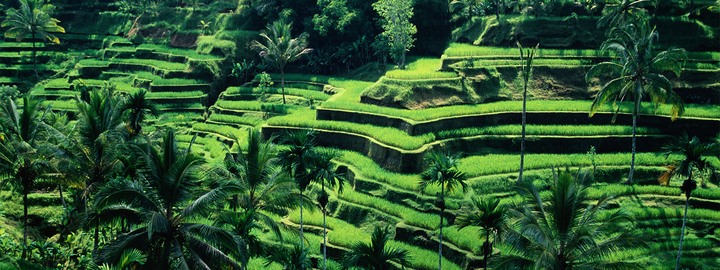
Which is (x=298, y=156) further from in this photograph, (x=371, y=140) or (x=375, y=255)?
(x=371, y=140)

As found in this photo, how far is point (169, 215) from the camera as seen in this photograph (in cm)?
1425

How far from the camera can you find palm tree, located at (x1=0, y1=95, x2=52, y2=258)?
18.3 meters

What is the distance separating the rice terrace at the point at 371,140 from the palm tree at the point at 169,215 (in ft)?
0.18

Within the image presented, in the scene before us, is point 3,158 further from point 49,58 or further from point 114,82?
point 49,58

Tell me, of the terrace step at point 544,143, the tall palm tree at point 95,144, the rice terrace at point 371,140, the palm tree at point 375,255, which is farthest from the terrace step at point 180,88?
the palm tree at point 375,255

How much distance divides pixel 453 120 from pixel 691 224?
34.3ft

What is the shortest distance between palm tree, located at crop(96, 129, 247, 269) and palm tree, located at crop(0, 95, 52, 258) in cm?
617

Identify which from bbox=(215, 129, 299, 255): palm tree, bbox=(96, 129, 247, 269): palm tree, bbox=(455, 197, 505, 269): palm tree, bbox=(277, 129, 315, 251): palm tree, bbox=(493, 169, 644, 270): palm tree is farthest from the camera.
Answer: bbox=(215, 129, 299, 255): palm tree

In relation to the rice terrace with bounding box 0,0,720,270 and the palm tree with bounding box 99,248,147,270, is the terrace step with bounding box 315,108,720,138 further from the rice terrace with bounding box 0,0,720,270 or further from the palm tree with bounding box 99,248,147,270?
the palm tree with bounding box 99,248,147,270

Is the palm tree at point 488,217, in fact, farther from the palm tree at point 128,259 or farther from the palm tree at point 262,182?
the palm tree at point 128,259

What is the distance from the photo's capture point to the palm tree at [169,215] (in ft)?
44.9

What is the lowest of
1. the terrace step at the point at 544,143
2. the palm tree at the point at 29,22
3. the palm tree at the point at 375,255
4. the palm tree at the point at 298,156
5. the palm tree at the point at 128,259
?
the palm tree at the point at 375,255

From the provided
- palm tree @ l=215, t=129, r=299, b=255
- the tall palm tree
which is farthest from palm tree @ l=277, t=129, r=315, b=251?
the tall palm tree

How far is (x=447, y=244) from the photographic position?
19.5m
